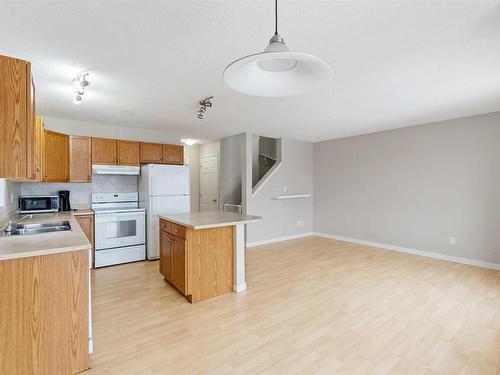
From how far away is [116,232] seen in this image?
416cm

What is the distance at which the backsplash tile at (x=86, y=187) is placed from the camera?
4.11 metres

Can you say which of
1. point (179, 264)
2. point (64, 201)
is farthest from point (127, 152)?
point (179, 264)

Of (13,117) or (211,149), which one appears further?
(211,149)

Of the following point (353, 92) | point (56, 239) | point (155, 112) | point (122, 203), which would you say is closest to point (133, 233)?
point (122, 203)

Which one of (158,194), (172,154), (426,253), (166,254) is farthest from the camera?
(172,154)

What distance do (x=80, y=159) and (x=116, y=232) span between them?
4.25 ft

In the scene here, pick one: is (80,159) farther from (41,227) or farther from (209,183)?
(209,183)

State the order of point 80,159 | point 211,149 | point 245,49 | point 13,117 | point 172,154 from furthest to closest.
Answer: point 211,149 → point 172,154 → point 80,159 → point 245,49 → point 13,117

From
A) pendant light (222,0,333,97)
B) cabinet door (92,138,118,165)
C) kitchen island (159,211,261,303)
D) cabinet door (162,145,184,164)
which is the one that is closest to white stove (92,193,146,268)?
cabinet door (92,138,118,165)

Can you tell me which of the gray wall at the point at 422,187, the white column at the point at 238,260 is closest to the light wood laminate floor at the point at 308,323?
the white column at the point at 238,260

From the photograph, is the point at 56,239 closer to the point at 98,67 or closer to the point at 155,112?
the point at 98,67

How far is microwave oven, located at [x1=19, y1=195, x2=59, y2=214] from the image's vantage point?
3.84m

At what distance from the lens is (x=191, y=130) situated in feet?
16.8

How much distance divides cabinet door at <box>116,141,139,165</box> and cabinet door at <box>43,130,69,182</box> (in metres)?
0.74
